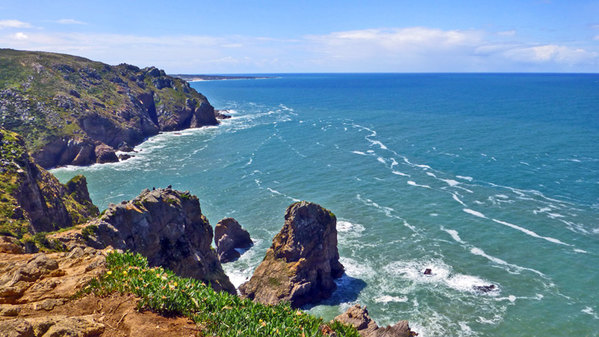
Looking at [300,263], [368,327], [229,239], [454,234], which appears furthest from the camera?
[454,234]

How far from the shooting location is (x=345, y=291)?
56.9 metres

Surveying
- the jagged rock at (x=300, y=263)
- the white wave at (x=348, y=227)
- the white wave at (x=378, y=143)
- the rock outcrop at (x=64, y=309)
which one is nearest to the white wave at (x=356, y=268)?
the jagged rock at (x=300, y=263)

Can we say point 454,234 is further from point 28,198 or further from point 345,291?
point 28,198

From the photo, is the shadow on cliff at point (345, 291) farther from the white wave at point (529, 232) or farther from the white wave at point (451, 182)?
the white wave at point (451, 182)

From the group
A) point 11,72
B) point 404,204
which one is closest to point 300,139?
point 404,204

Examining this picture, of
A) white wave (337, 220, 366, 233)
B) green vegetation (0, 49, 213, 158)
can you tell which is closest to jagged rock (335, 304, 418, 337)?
white wave (337, 220, 366, 233)

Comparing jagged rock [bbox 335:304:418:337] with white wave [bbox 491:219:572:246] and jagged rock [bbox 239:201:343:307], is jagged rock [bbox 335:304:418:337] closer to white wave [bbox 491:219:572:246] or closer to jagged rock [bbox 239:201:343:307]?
jagged rock [bbox 239:201:343:307]

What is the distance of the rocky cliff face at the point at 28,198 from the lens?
145 feet

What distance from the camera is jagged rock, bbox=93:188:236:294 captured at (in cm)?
4331

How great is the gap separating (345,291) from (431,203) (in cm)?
3586

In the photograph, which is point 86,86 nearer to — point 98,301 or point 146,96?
point 146,96

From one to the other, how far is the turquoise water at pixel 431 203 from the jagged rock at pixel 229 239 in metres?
2.31

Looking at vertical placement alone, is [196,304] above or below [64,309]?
below

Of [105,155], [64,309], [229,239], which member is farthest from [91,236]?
[105,155]
